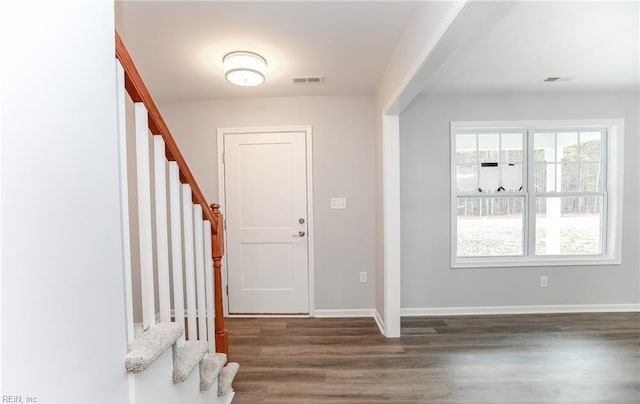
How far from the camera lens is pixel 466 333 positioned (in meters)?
2.62

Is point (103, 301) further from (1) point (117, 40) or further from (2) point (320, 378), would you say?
(2) point (320, 378)

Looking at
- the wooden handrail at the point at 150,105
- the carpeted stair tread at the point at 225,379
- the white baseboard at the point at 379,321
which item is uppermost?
the wooden handrail at the point at 150,105

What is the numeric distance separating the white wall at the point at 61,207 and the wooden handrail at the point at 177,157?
118mm

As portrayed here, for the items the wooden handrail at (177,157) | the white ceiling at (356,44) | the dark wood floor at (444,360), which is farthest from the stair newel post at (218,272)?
the white ceiling at (356,44)

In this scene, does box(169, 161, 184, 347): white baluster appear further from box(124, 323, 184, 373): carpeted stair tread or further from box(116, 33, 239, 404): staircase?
box(124, 323, 184, 373): carpeted stair tread

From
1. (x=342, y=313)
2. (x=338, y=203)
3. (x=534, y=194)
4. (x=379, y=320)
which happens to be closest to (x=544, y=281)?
(x=534, y=194)

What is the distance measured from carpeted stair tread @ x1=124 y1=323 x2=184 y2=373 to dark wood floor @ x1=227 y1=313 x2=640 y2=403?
110cm

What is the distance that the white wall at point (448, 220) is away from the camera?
3.02 metres

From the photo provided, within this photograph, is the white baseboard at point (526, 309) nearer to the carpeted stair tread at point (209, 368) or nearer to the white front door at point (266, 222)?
the white front door at point (266, 222)

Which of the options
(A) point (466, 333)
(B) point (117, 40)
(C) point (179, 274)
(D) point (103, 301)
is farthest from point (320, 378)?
(B) point (117, 40)

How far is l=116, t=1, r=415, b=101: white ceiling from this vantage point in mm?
1692

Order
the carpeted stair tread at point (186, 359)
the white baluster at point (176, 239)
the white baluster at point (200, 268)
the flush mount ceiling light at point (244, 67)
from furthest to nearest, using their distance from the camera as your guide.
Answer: the flush mount ceiling light at point (244, 67) < the white baluster at point (200, 268) < the white baluster at point (176, 239) < the carpeted stair tread at point (186, 359)

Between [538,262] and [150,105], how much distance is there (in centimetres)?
379

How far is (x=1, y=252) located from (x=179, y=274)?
818mm
